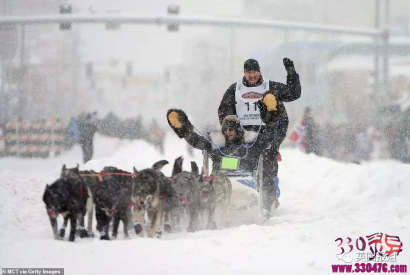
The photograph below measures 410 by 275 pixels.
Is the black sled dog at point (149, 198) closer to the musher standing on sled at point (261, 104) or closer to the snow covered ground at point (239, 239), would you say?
the snow covered ground at point (239, 239)

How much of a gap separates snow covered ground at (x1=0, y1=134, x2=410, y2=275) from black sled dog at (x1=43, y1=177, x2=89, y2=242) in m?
0.23

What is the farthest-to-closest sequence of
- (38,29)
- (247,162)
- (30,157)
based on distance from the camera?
(38,29)
(30,157)
(247,162)

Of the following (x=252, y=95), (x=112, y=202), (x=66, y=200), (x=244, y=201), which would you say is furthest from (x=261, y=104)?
(x=66, y=200)

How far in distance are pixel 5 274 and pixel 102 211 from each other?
1.46 m

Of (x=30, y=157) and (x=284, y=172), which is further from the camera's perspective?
(x=30, y=157)

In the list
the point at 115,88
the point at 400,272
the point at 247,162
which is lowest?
the point at 400,272

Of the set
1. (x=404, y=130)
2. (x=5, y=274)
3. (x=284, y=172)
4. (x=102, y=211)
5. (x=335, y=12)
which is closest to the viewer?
(x=5, y=274)

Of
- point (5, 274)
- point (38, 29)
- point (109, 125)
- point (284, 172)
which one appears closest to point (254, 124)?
point (5, 274)

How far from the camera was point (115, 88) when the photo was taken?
4087 inches

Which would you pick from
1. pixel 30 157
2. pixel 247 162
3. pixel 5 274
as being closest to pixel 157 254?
pixel 5 274

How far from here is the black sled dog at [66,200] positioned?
544 centimetres

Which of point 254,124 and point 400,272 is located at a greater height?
point 254,124

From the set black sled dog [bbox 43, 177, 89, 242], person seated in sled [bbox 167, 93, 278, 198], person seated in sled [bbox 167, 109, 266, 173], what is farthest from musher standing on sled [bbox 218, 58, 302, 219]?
black sled dog [bbox 43, 177, 89, 242]

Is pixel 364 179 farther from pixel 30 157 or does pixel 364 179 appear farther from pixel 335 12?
pixel 335 12
